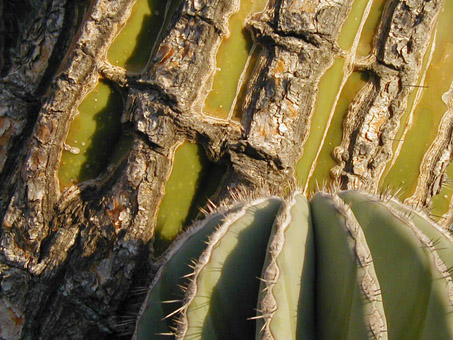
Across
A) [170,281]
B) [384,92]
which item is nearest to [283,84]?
[384,92]

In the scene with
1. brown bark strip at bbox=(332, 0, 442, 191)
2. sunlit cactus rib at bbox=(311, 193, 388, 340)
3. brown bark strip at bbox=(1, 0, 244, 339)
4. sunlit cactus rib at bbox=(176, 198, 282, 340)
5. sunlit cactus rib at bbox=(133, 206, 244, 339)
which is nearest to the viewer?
sunlit cactus rib at bbox=(311, 193, 388, 340)

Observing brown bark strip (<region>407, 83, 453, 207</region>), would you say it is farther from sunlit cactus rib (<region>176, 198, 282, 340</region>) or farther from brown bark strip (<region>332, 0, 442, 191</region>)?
sunlit cactus rib (<region>176, 198, 282, 340</region>)

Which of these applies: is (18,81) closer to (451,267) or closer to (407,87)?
(407,87)

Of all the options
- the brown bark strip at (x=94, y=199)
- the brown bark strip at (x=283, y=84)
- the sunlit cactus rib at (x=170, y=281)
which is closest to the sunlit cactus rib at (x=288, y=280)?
Result: the sunlit cactus rib at (x=170, y=281)

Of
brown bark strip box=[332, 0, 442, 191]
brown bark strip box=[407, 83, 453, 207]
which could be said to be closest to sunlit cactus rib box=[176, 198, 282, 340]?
brown bark strip box=[332, 0, 442, 191]

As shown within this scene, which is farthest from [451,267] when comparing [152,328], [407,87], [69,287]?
[69,287]

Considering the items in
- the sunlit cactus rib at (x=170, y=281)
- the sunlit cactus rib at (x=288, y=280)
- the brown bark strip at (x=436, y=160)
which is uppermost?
the brown bark strip at (x=436, y=160)

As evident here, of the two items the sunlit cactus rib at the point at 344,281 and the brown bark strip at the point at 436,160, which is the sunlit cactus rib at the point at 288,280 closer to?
the sunlit cactus rib at the point at 344,281
